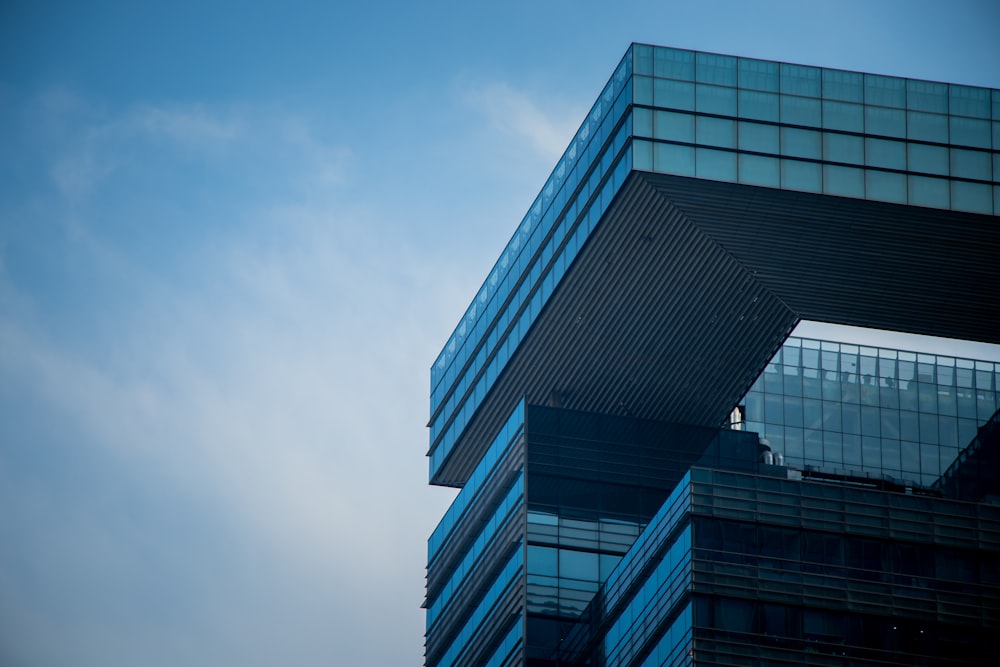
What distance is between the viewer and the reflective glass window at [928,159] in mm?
102938

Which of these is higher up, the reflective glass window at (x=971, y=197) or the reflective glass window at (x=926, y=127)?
the reflective glass window at (x=926, y=127)

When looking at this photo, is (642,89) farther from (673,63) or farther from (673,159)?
(673,159)

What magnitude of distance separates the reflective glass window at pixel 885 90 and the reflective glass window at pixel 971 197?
16.6ft

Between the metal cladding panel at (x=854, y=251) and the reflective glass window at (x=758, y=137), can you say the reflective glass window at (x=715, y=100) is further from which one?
the metal cladding panel at (x=854, y=251)

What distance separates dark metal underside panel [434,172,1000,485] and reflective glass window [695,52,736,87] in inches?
234

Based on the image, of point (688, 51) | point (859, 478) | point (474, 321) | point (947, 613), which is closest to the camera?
point (947, 613)

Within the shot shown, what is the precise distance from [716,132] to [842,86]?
294 inches

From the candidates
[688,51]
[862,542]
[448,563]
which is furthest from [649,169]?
[448,563]

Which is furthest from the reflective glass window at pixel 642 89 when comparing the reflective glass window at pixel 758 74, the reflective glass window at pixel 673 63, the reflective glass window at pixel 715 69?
the reflective glass window at pixel 758 74

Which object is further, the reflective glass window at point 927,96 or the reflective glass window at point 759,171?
the reflective glass window at point 927,96

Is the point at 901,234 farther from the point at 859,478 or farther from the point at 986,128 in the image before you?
the point at 859,478

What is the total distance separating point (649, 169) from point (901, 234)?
44.1 feet

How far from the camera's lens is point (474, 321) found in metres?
127

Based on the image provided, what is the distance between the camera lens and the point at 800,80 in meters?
104
